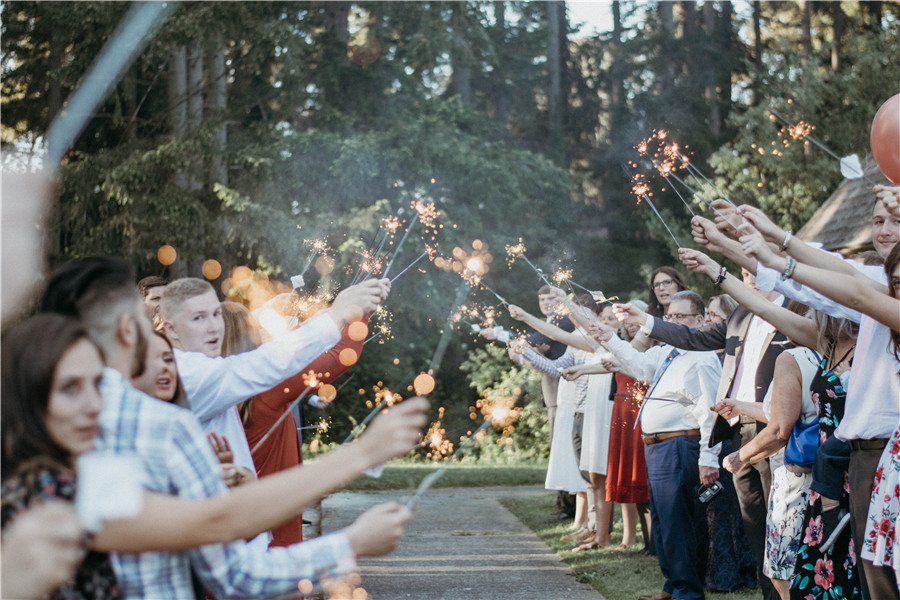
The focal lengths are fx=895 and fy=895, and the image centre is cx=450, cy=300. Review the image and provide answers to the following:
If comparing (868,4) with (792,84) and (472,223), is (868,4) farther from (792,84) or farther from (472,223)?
(472,223)

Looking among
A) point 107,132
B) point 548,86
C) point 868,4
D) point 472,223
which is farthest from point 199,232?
point 868,4

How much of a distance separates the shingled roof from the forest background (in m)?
1.85

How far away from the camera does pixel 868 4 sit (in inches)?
1057

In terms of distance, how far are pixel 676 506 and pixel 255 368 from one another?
4463 mm

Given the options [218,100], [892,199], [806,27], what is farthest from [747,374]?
[806,27]

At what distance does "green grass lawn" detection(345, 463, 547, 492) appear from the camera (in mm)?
15820

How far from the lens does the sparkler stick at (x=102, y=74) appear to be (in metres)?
17.8

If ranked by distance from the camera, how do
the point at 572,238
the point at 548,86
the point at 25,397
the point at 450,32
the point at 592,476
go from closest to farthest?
the point at 25,397, the point at 592,476, the point at 450,32, the point at 572,238, the point at 548,86

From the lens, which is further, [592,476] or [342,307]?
[592,476]

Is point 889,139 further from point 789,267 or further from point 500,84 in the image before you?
point 500,84

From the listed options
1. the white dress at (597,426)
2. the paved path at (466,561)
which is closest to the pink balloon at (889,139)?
the paved path at (466,561)

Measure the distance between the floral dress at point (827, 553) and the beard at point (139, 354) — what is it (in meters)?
3.44

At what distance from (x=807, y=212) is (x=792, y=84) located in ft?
13.2

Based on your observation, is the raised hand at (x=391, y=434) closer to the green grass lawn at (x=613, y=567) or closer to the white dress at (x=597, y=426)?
the green grass lawn at (x=613, y=567)
